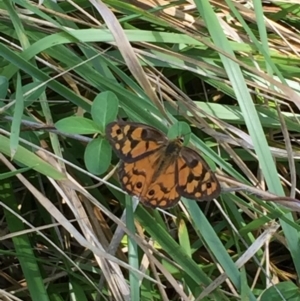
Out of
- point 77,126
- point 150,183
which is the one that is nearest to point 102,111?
point 77,126

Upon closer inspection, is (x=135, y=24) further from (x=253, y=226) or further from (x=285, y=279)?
(x=285, y=279)

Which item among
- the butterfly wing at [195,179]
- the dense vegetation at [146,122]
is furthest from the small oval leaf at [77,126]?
the butterfly wing at [195,179]

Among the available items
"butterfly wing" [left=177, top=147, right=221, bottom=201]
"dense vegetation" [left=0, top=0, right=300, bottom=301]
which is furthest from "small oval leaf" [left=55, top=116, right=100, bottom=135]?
"butterfly wing" [left=177, top=147, right=221, bottom=201]

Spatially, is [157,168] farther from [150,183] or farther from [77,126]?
[77,126]

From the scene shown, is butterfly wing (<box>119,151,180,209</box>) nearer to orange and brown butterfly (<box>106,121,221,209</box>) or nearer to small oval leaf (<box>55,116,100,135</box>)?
orange and brown butterfly (<box>106,121,221,209</box>)

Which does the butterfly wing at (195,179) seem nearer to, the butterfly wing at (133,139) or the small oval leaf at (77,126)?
the butterfly wing at (133,139)
